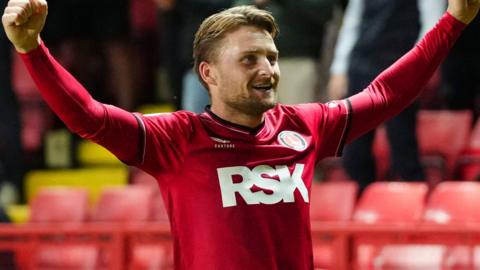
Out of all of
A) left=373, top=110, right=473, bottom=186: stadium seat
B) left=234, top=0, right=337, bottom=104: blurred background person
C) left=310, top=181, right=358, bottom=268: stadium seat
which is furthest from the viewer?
left=373, top=110, right=473, bottom=186: stadium seat

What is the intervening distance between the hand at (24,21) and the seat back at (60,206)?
136 inches

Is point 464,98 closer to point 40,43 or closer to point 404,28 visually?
point 404,28

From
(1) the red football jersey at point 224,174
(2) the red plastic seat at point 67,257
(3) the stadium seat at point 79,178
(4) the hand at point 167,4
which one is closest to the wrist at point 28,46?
(1) the red football jersey at point 224,174

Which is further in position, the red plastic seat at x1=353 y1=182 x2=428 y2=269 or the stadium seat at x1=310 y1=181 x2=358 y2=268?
the stadium seat at x1=310 y1=181 x2=358 y2=268

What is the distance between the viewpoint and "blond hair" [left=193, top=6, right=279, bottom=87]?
3.29 m

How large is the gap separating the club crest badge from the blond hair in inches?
11.9

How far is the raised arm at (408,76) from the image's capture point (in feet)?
11.2

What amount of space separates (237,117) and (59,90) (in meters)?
0.61

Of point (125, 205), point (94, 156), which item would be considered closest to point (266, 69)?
point (125, 205)

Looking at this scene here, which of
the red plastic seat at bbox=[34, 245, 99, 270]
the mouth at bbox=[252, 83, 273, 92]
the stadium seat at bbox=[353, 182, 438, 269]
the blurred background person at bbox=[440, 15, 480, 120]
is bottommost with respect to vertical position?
the red plastic seat at bbox=[34, 245, 99, 270]

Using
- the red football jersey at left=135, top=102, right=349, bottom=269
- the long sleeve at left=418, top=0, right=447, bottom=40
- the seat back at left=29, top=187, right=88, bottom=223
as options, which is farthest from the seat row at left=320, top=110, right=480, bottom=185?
the red football jersey at left=135, top=102, right=349, bottom=269

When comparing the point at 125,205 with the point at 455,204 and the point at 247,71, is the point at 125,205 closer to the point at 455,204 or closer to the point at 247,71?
the point at 455,204

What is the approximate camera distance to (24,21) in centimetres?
285

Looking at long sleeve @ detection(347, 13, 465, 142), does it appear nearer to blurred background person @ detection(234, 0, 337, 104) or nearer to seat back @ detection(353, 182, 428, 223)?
seat back @ detection(353, 182, 428, 223)
